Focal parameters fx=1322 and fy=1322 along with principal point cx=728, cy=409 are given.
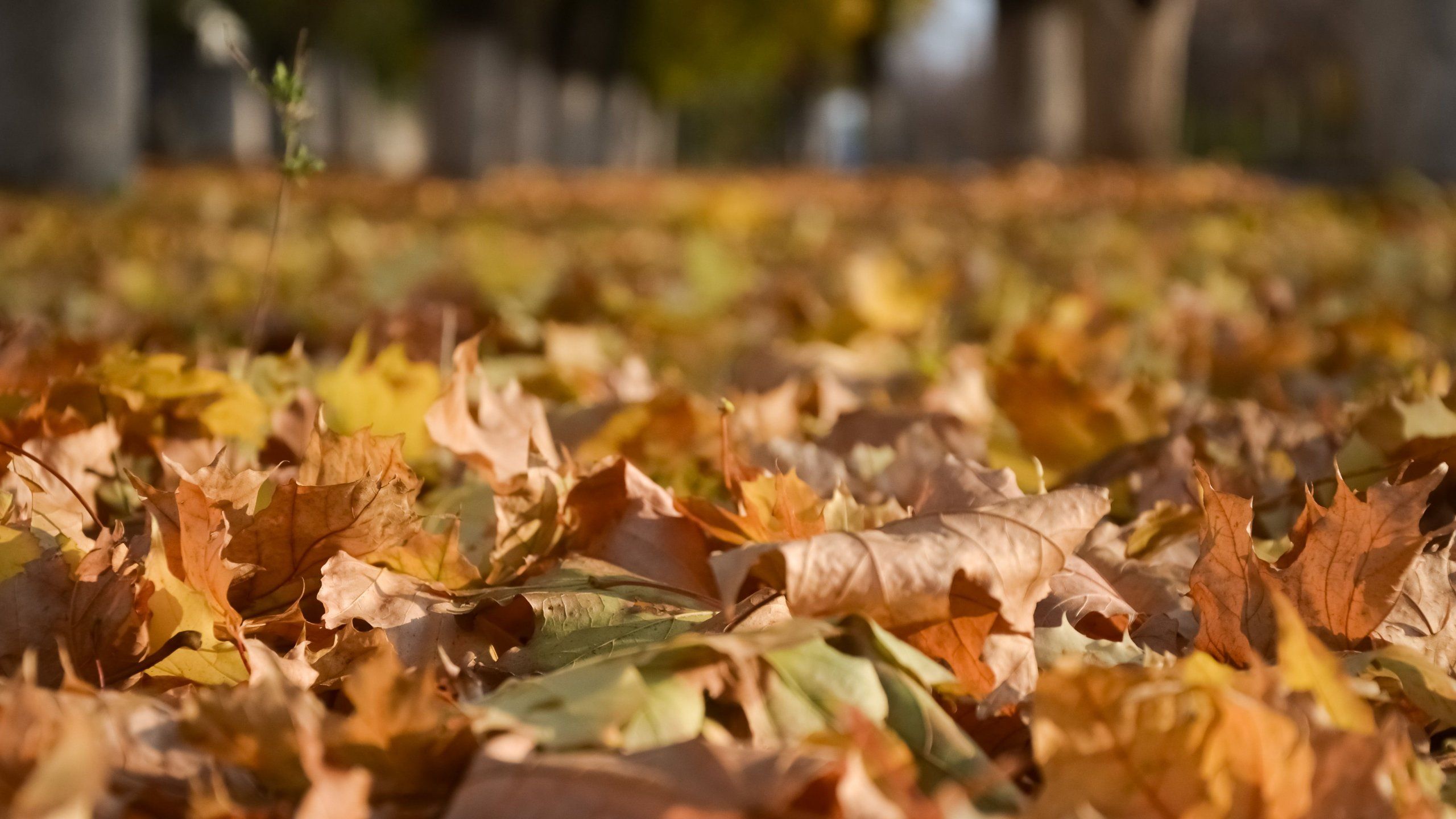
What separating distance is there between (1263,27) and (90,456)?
4546 centimetres

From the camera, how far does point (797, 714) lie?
27.6 inches

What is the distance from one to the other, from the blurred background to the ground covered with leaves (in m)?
0.46

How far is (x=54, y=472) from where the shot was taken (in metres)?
0.91

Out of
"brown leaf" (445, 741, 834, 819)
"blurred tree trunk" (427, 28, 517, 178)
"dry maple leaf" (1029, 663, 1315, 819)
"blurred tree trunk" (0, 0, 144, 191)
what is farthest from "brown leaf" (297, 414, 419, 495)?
"blurred tree trunk" (427, 28, 517, 178)

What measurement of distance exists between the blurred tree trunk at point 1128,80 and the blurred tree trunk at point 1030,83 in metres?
0.68

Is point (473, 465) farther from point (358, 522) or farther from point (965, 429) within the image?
point (965, 429)

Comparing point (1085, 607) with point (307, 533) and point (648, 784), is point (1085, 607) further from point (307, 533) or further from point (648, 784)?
point (307, 533)

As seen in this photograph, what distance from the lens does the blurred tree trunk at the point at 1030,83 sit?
13.5 m

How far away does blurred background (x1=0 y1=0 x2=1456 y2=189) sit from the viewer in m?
6.60

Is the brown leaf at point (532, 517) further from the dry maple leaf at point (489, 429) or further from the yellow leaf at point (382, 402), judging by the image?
the yellow leaf at point (382, 402)

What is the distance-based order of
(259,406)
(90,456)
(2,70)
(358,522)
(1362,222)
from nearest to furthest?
(358,522) < (90,456) < (259,406) < (1362,222) < (2,70)

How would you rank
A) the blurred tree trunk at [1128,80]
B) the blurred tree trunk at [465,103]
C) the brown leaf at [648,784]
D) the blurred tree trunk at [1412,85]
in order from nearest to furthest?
1. the brown leaf at [648,784]
2. the blurred tree trunk at [1412,85]
3. the blurred tree trunk at [1128,80]
4. the blurred tree trunk at [465,103]

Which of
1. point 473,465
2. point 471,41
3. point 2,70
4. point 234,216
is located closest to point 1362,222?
point 234,216

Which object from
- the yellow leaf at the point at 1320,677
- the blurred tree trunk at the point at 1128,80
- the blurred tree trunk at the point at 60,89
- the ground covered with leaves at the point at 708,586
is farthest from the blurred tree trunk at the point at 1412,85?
the yellow leaf at the point at 1320,677
